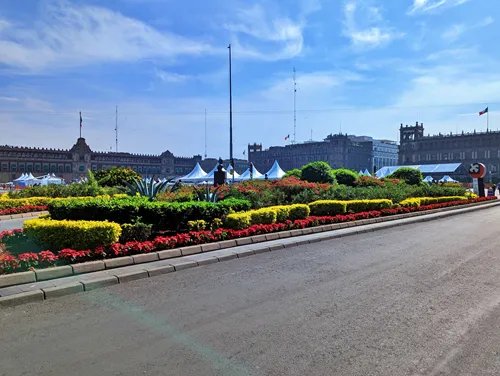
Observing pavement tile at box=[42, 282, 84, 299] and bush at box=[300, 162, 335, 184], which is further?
bush at box=[300, 162, 335, 184]

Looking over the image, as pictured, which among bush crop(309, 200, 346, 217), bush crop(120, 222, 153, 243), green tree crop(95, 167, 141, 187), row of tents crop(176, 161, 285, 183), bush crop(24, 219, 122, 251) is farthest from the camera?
row of tents crop(176, 161, 285, 183)

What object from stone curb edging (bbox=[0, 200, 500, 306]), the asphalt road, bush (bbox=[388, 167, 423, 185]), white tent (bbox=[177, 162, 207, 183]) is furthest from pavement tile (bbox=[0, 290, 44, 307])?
white tent (bbox=[177, 162, 207, 183])

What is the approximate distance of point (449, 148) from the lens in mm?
131250

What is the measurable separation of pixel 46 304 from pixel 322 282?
4.06 metres

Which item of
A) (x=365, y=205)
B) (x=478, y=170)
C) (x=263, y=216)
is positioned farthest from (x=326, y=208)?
(x=478, y=170)

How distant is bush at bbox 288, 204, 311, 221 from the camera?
1339 cm

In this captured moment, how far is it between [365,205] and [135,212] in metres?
10.4

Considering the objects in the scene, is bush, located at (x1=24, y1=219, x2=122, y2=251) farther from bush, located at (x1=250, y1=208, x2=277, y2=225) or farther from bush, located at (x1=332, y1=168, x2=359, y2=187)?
bush, located at (x1=332, y1=168, x2=359, y2=187)

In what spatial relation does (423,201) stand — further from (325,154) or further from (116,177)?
(325,154)

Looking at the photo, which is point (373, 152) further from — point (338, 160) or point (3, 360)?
point (3, 360)

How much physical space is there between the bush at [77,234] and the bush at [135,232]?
49cm

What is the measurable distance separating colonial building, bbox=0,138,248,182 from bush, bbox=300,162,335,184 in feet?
242

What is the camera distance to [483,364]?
3.80m

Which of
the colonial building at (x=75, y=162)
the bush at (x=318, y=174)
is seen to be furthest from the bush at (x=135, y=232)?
the colonial building at (x=75, y=162)
